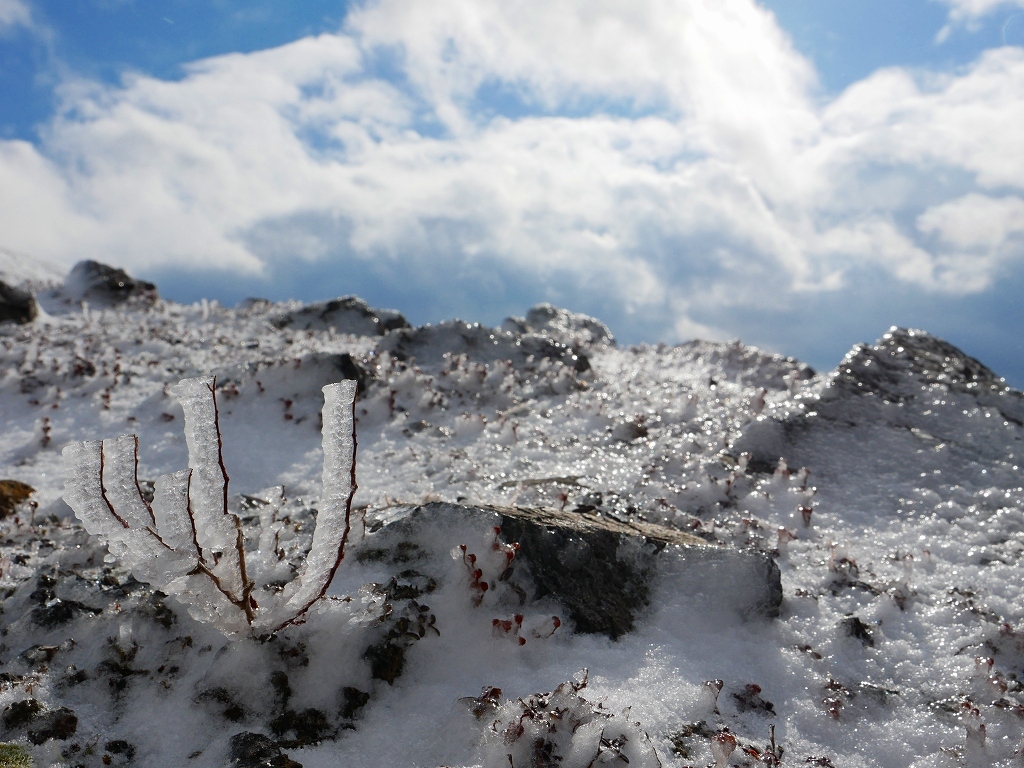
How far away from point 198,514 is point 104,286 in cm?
2341

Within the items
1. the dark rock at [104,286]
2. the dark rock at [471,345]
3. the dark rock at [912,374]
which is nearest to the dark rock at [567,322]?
the dark rock at [471,345]

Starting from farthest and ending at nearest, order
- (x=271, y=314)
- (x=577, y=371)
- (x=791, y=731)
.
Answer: (x=271, y=314) → (x=577, y=371) → (x=791, y=731)

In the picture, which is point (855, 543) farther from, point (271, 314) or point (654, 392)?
point (271, 314)

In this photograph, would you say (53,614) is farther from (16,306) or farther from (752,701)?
(16,306)

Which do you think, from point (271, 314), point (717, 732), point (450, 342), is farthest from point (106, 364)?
point (717, 732)

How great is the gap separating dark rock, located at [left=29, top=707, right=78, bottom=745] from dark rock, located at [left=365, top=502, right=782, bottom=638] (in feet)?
6.57

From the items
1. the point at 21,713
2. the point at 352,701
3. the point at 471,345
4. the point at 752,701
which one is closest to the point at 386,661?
the point at 352,701

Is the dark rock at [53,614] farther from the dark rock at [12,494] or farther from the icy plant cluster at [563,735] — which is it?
the icy plant cluster at [563,735]

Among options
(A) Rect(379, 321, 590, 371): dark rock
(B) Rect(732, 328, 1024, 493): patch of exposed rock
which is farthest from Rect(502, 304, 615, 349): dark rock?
(B) Rect(732, 328, 1024, 493): patch of exposed rock

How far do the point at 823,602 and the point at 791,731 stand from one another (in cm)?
176

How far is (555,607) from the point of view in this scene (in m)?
4.48

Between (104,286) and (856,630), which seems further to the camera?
(104,286)

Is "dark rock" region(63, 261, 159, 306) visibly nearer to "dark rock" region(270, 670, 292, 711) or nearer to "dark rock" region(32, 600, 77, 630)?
"dark rock" region(32, 600, 77, 630)

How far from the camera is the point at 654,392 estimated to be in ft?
40.9
